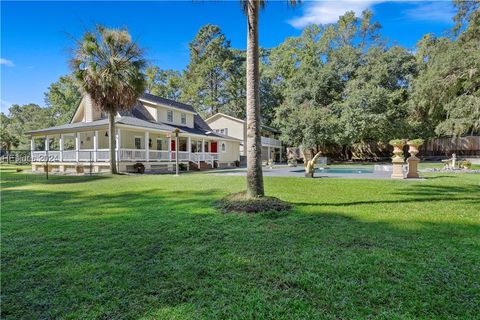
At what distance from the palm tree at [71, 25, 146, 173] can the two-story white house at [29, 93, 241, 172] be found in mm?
2682

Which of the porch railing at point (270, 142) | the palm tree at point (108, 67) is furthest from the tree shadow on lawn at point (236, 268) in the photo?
the porch railing at point (270, 142)

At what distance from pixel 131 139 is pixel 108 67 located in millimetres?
8031

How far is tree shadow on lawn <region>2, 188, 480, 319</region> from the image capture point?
2520mm

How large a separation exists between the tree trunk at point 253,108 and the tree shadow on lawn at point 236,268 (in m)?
1.14

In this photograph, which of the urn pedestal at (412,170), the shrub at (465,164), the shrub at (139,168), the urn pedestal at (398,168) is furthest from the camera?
the shrub at (139,168)

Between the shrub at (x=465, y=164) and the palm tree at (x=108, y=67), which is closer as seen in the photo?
the palm tree at (x=108, y=67)

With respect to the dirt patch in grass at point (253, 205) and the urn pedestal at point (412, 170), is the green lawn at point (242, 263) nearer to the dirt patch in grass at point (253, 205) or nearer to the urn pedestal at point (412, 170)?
the dirt patch in grass at point (253, 205)

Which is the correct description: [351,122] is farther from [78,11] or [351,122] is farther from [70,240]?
[70,240]

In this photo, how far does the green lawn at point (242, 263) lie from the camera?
→ 2520 millimetres

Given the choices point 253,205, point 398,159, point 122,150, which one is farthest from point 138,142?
point 253,205

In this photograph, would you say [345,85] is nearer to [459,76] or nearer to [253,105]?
[459,76]

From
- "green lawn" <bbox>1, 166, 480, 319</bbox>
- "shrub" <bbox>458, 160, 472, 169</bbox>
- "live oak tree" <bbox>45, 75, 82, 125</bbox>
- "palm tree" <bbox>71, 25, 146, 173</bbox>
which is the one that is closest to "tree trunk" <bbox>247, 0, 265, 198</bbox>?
"green lawn" <bbox>1, 166, 480, 319</bbox>

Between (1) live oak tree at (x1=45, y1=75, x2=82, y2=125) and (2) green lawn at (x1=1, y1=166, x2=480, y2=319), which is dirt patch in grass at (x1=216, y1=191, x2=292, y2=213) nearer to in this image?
(2) green lawn at (x1=1, y1=166, x2=480, y2=319)

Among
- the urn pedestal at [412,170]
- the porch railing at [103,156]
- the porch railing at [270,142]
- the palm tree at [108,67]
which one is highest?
the palm tree at [108,67]
